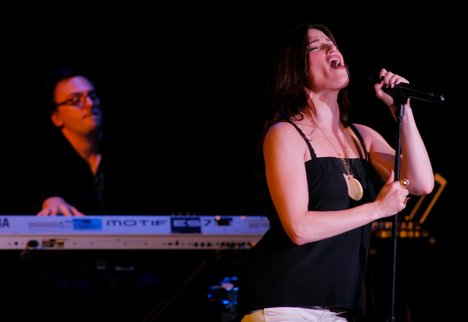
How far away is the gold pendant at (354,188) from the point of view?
2264 millimetres

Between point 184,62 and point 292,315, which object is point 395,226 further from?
point 184,62

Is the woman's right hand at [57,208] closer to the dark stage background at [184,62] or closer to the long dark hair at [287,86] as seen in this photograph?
the dark stage background at [184,62]

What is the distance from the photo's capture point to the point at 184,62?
5.21 metres

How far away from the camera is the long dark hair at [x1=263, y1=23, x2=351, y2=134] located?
2.40 m

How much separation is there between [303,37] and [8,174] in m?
3.28

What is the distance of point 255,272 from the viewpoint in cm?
222

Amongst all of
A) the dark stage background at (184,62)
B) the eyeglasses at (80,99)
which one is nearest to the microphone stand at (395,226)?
the dark stage background at (184,62)

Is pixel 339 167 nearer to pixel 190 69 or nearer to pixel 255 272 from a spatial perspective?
pixel 255 272

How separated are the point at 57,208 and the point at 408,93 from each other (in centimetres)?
330

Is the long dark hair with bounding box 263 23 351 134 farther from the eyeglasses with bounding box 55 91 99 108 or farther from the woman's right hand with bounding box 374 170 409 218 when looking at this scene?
the eyeglasses with bounding box 55 91 99 108

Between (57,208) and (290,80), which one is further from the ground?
(57,208)

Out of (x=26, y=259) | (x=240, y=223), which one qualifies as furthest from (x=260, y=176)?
(x=26, y=259)

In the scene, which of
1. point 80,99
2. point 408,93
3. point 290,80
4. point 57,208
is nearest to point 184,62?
point 80,99

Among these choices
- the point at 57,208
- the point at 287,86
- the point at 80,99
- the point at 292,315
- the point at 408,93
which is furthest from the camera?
the point at 80,99
